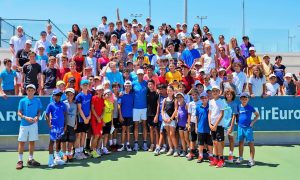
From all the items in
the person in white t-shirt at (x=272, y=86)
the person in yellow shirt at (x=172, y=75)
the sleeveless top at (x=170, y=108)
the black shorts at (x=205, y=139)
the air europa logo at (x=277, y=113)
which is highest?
the person in yellow shirt at (x=172, y=75)

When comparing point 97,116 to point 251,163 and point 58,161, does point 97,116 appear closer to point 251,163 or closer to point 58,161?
point 58,161

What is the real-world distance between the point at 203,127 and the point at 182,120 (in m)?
0.73

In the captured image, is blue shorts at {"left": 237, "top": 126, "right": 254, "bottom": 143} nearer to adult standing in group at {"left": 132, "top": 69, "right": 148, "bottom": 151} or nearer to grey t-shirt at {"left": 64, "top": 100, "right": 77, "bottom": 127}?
adult standing in group at {"left": 132, "top": 69, "right": 148, "bottom": 151}

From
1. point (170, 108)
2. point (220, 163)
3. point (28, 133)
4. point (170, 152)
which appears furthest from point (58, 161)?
point (220, 163)

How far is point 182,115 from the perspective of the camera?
8.44m

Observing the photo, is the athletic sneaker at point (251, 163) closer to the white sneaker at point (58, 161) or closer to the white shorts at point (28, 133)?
the white sneaker at point (58, 161)

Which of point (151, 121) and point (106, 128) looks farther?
point (151, 121)

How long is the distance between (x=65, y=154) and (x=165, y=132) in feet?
9.05

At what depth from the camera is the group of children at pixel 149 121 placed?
764 cm

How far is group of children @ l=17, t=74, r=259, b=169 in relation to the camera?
7.64 meters

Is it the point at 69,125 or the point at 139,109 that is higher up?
the point at 139,109

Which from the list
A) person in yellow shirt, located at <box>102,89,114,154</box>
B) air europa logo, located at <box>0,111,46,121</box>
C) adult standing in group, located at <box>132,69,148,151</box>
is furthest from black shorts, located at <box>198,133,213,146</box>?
air europa logo, located at <box>0,111,46,121</box>

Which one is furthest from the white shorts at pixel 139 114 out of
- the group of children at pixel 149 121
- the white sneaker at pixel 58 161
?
the white sneaker at pixel 58 161

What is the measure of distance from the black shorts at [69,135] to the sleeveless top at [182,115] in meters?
2.71
